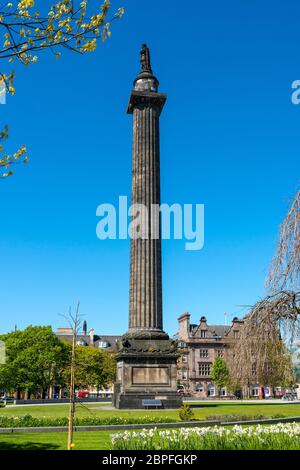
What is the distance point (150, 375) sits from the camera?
33.6m

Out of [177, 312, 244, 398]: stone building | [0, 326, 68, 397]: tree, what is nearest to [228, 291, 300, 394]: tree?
[0, 326, 68, 397]: tree

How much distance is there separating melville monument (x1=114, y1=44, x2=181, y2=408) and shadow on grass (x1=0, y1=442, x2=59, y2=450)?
56.3ft

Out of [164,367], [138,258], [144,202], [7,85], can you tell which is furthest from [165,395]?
[7,85]

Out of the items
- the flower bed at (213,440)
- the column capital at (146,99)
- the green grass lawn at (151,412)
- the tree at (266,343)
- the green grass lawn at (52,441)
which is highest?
the column capital at (146,99)

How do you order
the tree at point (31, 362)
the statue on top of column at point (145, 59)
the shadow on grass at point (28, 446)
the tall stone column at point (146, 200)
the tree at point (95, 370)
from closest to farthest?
the shadow on grass at point (28, 446)
the tall stone column at point (146, 200)
the statue on top of column at point (145, 59)
the tree at point (31, 362)
the tree at point (95, 370)

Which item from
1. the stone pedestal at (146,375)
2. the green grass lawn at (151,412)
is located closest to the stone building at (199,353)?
the green grass lawn at (151,412)

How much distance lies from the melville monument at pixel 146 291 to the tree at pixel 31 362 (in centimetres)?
3582

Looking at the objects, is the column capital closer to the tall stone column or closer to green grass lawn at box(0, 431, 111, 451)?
the tall stone column

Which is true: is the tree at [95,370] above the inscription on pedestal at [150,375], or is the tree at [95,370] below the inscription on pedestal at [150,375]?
below

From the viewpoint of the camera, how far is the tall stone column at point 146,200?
3606 centimetres

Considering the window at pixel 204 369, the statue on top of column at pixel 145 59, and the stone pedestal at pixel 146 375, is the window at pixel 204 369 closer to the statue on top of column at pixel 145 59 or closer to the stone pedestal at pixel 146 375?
the stone pedestal at pixel 146 375

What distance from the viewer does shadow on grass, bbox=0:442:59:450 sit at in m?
14.4

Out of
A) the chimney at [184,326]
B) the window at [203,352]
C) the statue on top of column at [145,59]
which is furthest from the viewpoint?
the chimney at [184,326]

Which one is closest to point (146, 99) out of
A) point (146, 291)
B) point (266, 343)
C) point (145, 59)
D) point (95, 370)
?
point (145, 59)
